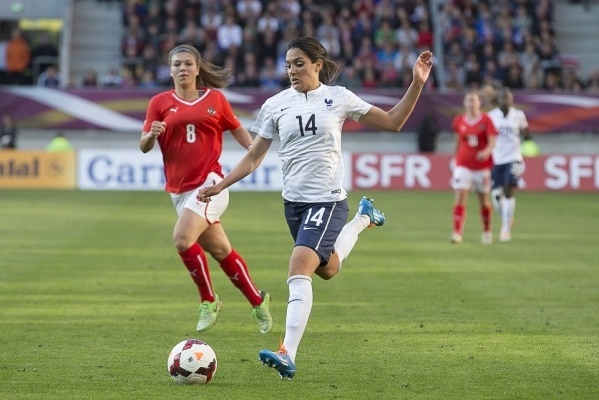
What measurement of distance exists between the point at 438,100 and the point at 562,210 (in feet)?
32.5

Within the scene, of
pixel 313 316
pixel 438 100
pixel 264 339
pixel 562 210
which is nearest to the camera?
pixel 264 339

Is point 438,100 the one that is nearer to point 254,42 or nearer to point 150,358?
point 254,42

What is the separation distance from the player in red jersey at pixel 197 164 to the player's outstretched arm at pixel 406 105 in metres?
2.15

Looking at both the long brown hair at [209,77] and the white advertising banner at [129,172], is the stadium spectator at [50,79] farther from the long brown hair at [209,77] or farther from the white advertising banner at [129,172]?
the long brown hair at [209,77]

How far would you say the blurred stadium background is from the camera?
36594 millimetres

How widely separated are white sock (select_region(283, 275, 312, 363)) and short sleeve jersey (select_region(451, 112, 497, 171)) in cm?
1176

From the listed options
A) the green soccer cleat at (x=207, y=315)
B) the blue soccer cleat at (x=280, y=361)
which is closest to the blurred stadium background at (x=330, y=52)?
the green soccer cleat at (x=207, y=315)

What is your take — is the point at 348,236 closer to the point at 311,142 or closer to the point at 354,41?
the point at 311,142

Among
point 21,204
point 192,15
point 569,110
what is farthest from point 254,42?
point 21,204

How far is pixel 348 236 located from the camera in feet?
31.4

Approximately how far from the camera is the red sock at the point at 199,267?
417 inches

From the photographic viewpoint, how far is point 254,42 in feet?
123

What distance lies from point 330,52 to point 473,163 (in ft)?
58.8

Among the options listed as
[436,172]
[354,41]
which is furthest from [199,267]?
[354,41]
